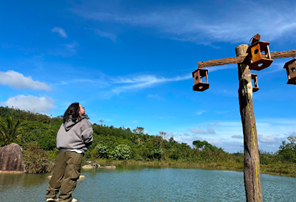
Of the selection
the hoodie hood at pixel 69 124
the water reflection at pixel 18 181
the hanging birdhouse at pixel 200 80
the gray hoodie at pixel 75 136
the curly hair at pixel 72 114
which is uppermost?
the hanging birdhouse at pixel 200 80

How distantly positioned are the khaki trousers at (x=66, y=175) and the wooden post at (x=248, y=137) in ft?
9.35

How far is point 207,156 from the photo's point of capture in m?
40.1

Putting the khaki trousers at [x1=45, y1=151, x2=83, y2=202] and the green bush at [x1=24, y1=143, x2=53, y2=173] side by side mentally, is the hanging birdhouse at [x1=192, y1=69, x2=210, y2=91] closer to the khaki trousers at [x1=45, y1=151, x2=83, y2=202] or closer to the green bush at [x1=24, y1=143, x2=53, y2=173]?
the khaki trousers at [x1=45, y1=151, x2=83, y2=202]

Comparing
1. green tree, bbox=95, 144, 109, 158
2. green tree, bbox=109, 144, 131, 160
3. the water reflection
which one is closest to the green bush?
the water reflection

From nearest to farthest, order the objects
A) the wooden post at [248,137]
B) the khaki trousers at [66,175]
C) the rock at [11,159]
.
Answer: the khaki trousers at [66,175]
the wooden post at [248,137]
the rock at [11,159]

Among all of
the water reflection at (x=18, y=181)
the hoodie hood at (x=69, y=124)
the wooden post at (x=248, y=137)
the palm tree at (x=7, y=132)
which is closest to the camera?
the hoodie hood at (x=69, y=124)

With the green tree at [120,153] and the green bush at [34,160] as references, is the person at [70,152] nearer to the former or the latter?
the green bush at [34,160]

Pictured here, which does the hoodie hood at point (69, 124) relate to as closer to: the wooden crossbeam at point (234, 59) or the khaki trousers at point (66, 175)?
the khaki trousers at point (66, 175)

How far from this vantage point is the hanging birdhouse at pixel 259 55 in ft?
11.4

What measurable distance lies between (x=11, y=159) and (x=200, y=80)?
16.7 metres

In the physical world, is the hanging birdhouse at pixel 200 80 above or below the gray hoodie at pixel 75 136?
above

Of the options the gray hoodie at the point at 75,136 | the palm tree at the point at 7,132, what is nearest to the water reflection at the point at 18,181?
the palm tree at the point at 7,132

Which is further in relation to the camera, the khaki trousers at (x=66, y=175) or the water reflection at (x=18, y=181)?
the water reflection at (x=18, y=181)

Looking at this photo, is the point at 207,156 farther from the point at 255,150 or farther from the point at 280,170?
the point at 255,150
